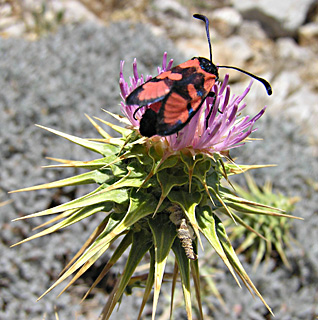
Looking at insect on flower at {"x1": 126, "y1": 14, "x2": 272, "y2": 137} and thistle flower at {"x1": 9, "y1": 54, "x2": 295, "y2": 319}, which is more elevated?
insect on flower at {"x1": 126, "y1": 14, "x2": 272, "y2": 137}

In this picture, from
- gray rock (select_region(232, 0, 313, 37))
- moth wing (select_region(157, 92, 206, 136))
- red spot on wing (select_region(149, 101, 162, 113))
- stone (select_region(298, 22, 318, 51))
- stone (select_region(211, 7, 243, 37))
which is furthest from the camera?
stone (select_region(211, 7, 243, 37))

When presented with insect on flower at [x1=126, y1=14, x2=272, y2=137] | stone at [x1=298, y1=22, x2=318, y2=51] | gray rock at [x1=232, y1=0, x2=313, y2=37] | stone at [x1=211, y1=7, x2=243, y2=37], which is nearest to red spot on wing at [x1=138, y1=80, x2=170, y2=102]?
insect on flower at [x1=126, y1=14, x2=272, y2=137]

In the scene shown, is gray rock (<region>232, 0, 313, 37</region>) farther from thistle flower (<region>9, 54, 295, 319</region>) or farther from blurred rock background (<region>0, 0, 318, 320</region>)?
thistle flower (<region>9, 54, 295, 319</region>)

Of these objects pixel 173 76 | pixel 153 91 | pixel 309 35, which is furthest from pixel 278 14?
pixel 153 91

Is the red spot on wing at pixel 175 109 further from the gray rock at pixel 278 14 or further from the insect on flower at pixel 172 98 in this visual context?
the gray rock at pixel 278 14

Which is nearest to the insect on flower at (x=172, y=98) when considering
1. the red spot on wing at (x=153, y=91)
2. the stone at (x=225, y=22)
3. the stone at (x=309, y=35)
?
the red spot on wing at (x=153, y=91)

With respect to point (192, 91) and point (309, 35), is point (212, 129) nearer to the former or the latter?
point (192, 91)

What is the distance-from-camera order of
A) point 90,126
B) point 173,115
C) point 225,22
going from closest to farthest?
point 173,115, point 90,126, point 225,22
